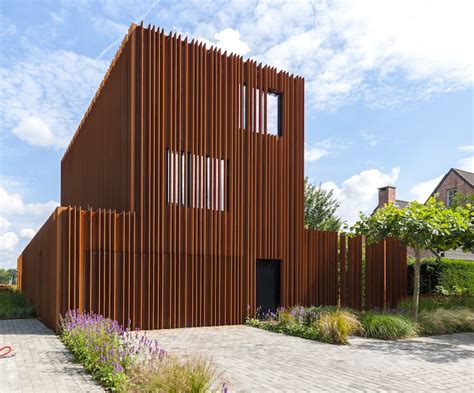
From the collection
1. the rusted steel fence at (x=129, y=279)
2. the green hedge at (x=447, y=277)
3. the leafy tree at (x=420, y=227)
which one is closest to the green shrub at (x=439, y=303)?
the green hedge at (x=447, y=277)

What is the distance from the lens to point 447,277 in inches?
664

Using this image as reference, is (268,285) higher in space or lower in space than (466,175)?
lower

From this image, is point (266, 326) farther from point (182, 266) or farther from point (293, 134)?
point (293, 134)

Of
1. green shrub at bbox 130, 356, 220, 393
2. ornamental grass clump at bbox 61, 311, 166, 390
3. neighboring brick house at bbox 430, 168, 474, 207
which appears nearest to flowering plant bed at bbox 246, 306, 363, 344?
ornamental grass clump at bbox 61, 311, 166, 390

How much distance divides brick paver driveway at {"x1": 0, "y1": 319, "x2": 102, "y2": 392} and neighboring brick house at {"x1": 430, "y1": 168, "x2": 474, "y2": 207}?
85.9 ft

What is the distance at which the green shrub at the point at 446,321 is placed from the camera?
12547 millimetres

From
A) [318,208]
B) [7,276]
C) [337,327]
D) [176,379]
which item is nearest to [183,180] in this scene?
[337,327]

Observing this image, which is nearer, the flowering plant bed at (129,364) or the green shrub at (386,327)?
the flowering plant bed at (129,364)

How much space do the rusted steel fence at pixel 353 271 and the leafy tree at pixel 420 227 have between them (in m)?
2.02

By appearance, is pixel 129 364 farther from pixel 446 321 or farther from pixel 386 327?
pixel 446 321

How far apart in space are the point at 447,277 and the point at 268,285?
698 centimetres

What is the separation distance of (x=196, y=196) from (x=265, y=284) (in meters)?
3.52

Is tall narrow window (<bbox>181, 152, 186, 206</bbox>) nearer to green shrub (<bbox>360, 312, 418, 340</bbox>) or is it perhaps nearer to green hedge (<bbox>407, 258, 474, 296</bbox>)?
green shrub (<bbox>360, 312, 418, 340</bbox>)

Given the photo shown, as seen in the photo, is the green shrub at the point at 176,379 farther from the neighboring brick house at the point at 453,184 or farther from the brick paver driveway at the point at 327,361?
the neighboring brick house at the point at 453,184
